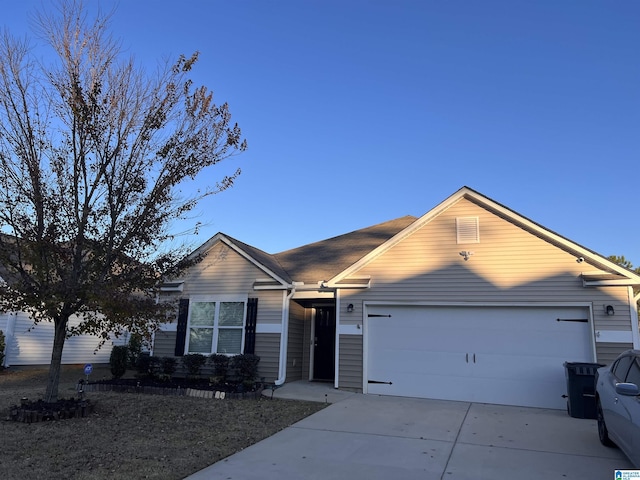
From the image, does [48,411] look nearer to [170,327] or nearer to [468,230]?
[170,327]

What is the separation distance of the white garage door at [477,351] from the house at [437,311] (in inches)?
0.9

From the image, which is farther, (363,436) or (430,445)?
(363,436)

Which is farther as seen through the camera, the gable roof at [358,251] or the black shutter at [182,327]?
the black shutter at [182,327]

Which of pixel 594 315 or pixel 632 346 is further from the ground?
pixel 594 315

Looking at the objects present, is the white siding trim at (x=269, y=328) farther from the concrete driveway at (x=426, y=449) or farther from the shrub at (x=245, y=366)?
the concrete driveway at (x=426, y=449)

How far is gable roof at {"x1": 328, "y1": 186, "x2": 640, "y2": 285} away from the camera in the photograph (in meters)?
9.95

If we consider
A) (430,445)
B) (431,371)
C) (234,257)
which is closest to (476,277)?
(431,371)

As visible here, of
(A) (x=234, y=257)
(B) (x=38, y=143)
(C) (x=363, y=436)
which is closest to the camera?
(C) (x=363, y=436)

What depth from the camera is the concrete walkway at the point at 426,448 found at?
5258 mm

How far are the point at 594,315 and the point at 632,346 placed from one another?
0.92 m

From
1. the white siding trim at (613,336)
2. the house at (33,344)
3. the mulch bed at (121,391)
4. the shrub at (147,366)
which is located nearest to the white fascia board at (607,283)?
the white siding trim at (613,336)

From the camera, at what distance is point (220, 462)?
5.57 m

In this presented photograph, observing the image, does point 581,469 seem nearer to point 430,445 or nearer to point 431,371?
point 430,445

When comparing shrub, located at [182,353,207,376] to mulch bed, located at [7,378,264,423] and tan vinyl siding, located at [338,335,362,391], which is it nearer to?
mulch bed, located at [7,378,264,423]
